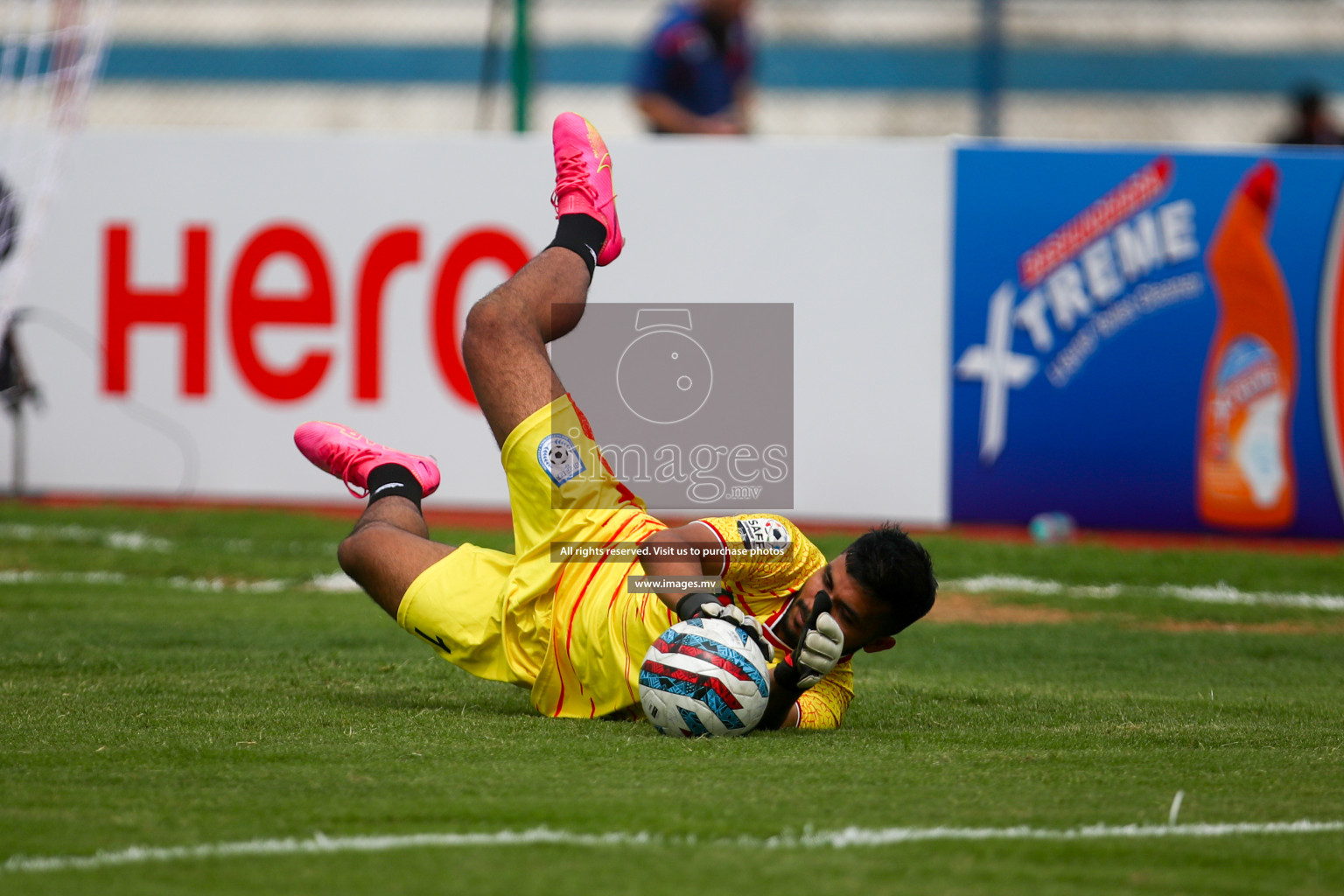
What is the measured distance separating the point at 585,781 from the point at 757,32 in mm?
8235

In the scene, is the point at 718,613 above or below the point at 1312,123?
below

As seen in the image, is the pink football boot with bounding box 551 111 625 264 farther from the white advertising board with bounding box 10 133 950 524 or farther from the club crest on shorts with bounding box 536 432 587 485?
the white advertising board with bounding box 10 133 950 524

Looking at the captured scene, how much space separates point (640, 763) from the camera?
13.1 ft

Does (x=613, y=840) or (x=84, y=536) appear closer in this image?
(x=613, y=840)

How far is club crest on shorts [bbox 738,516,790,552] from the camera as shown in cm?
453

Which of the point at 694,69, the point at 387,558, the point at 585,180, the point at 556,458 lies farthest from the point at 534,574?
the point at 694,69

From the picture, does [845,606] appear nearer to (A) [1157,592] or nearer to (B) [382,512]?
(B) [382,512]

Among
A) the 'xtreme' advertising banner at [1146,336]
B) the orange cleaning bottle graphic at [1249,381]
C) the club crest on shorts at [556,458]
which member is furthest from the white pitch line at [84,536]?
the orange cleaning bottle graphic at [1249,381]

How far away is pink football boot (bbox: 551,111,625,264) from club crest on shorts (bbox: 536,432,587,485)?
0.91m

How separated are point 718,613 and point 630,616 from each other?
370mm

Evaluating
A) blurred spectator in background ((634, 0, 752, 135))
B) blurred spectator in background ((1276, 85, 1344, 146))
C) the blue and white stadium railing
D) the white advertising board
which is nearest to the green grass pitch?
the white advertising board

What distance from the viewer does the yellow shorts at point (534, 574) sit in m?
4.82

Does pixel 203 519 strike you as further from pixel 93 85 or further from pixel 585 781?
pixel 585 781

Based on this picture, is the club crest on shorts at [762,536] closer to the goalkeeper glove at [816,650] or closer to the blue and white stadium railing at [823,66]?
the goalkeeper glove at [816,650]
